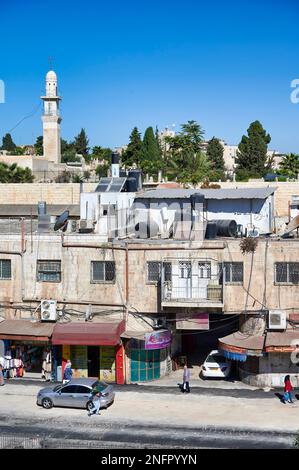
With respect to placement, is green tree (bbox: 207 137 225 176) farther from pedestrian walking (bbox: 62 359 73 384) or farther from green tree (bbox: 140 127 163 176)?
pedestrian walking (bbox: 62 359 73 384)

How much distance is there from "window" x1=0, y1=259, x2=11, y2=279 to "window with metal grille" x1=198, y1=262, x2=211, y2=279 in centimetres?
908

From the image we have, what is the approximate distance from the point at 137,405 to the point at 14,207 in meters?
27.4

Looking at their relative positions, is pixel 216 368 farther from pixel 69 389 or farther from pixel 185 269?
pixel 69 389

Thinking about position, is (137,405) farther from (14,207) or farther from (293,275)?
(14,207)

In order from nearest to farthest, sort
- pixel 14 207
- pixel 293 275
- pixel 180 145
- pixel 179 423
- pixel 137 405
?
pixel 179 423
pixel 137 405
pixel 293 275
pixel 14 207
pixel 180 145

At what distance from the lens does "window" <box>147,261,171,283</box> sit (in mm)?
32250

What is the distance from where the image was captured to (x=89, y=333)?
31.5 meters

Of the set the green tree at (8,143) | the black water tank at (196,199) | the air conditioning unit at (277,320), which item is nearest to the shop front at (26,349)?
the air conditioning unit at (277,320)

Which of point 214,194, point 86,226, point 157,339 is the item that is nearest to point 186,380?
point 157,339

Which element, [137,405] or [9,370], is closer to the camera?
[137,405]

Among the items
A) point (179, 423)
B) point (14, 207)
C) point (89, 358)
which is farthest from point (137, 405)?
point (14, 207)

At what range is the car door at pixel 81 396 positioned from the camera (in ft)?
90.5

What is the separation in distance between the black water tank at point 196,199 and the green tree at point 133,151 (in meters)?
61.2

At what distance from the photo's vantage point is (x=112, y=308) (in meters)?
32.8
